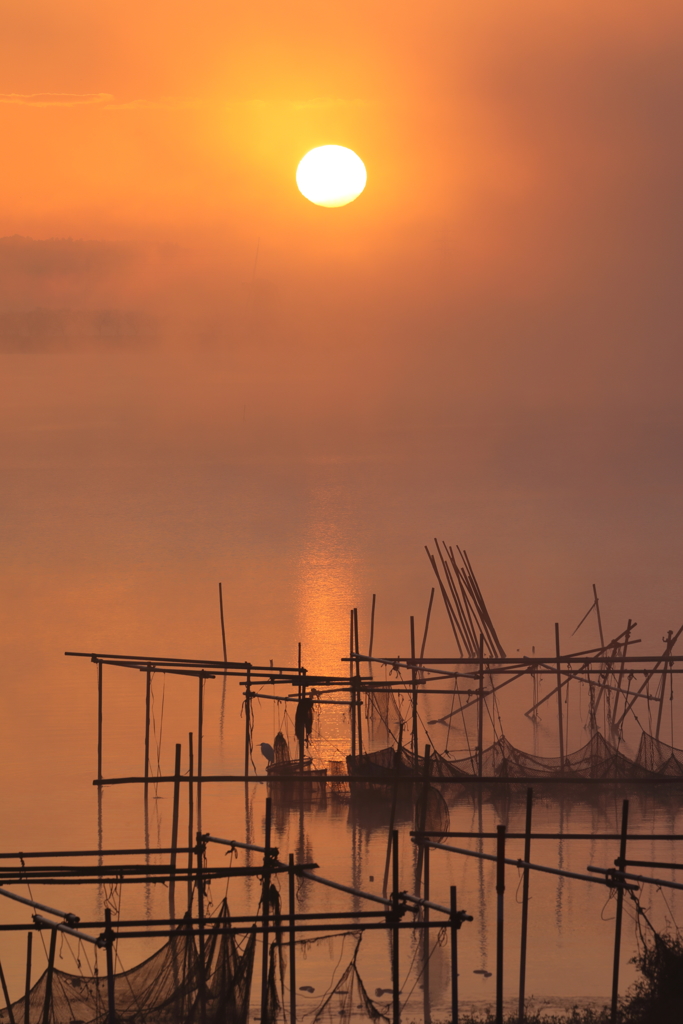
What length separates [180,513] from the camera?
4259 cm

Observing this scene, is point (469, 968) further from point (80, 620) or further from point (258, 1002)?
point (80, 620)

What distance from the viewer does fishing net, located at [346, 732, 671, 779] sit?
1744 cm

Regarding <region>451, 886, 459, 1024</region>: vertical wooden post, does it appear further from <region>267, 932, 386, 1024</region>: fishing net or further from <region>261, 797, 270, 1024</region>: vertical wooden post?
<region>261, 797, 270, 1024</region>: vertical wooden post

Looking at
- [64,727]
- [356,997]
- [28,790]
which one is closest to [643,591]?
[64,727]

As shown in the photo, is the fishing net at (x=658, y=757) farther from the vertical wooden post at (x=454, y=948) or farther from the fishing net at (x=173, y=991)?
the fishing net at (x=173, y=991)

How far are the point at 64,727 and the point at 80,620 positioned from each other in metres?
7.60

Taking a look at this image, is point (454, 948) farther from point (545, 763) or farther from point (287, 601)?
point (287, 601)

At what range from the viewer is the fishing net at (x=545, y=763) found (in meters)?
17.4

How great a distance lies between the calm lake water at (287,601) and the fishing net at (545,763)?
31cm

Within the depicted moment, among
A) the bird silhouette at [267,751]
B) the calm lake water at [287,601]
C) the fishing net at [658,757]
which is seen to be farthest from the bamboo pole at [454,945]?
the bird silhouette at [267,751]

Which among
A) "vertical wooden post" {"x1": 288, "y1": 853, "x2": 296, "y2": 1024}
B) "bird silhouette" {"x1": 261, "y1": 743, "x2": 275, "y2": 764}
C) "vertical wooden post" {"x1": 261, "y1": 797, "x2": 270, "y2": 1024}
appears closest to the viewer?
"vertical wooden post" {"x1": 261, "y1": 797, "x2": 270, "y2": 1024}

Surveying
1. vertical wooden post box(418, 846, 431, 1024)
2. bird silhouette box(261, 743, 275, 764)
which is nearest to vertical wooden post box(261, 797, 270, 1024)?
vertical wooden post box(418, 846, 431, 1024)

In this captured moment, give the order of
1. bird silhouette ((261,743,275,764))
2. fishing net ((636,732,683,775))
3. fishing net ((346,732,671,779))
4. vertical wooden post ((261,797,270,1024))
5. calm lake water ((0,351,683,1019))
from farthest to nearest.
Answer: bird silhouette ((261,743,275,764)) → fishing net ((636,732,683,775)) → fishing net ((346,732,671,779)) → calm lake water ((0,351,683,1019)) → vertical wooden post ((261,797,270,1024))

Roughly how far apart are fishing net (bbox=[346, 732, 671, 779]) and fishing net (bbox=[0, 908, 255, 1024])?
6.49 m
